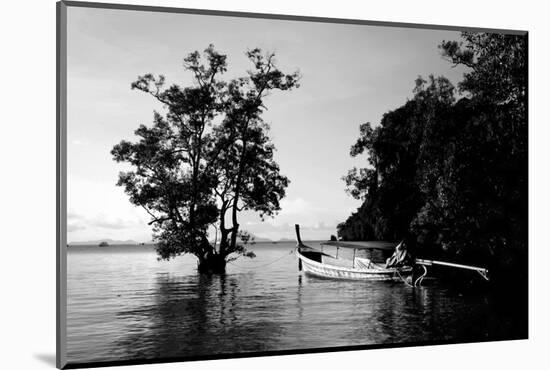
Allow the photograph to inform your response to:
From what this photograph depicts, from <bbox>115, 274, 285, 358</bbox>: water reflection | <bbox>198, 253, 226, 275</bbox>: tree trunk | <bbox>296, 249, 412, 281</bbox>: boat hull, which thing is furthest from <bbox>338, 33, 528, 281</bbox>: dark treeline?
<bbox>115, 274, 285, 358</bbox>: water reflection

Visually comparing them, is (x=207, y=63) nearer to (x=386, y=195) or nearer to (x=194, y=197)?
(x=194, y=197)

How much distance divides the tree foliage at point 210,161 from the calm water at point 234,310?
293 millimetres

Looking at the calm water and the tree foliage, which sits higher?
the tree foliage

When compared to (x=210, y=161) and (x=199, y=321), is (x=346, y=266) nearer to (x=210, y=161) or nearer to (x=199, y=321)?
(x=210, y=161)

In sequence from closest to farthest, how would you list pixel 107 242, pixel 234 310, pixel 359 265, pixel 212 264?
pixel 107 242 → pixel 234 310 → pixel 212 264 → pixel 359 265

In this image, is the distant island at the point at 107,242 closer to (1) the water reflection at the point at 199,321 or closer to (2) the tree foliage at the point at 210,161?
(2) the tree foliage at the point at 210,161

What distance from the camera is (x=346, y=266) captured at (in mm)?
11180

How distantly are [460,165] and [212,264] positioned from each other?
321cm

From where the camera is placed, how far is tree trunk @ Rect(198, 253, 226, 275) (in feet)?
29.4

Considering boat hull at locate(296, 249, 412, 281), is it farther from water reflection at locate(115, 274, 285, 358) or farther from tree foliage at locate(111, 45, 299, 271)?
water reflection at locate(115, 274, 285, 358)

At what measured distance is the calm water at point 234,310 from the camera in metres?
7.57

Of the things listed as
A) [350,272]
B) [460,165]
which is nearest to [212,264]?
[350,272]

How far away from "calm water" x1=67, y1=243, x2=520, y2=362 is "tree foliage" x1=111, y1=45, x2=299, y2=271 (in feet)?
0.96

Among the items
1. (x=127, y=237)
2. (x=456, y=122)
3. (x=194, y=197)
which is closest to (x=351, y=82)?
(x=456, y=122)
